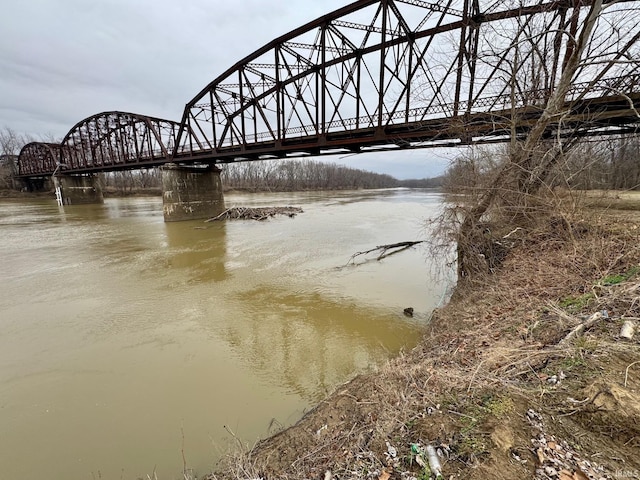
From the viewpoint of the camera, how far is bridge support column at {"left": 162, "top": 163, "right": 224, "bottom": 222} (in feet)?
98.4

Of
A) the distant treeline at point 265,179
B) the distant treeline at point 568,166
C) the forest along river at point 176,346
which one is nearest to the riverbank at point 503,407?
the forest along river at point 176,346

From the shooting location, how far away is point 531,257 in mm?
7613

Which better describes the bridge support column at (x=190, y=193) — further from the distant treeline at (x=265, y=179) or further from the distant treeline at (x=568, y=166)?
the distant treeline at (x=265, y=179)

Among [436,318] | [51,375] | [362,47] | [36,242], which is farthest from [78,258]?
[362,47]

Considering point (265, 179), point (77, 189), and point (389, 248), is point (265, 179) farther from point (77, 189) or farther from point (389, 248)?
point (389, 248)

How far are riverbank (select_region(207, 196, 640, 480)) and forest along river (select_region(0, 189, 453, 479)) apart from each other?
1.63 m

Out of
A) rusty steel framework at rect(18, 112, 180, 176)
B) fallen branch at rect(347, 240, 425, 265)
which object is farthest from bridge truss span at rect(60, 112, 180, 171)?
fallen branch at rect(347, 240, 425, 265)

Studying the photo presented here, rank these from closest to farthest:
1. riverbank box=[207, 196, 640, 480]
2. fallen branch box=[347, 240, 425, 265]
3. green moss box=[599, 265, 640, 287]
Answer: riverbank box=[207, 196, 640, 480] → green moss box=[599, 265, 640, 287] → fallen branch box=[347, 240, 425, 265]

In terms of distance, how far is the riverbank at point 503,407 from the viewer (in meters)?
2.23

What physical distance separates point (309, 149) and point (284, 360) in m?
16.2

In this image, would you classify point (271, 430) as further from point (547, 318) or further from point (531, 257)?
point (531, 257)

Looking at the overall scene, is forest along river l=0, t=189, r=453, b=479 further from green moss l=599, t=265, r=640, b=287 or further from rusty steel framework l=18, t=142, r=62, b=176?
rusty steel framework l=18, t=142, r=62, b=176

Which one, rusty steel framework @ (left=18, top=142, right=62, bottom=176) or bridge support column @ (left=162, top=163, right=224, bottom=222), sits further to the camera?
rusty steel framework @ (left=18, top=142, right=62, bottom=176)

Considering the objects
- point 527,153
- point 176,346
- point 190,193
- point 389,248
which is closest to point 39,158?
point 190,193
